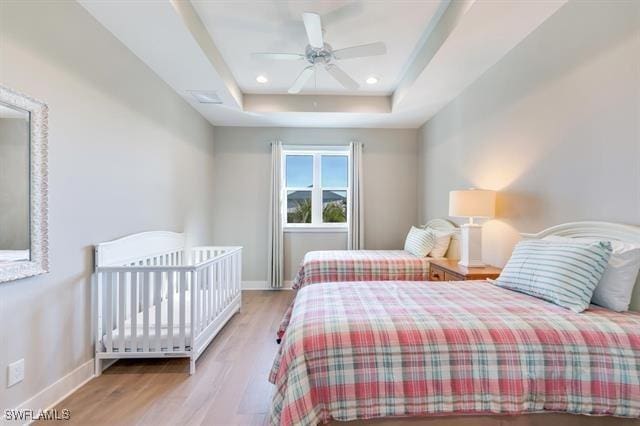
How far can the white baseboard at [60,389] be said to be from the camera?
5.92 feet

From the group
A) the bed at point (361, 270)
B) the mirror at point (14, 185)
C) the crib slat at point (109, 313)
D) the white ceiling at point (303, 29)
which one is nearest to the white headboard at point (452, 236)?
the bed at point (361, 270)

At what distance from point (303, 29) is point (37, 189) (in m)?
2.24

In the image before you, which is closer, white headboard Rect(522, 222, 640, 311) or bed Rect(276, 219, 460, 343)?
white headboard Rect(522, 222, 640, 311)

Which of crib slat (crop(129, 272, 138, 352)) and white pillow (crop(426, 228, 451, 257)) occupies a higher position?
white pillow (crop(426, 228, 451, 257))

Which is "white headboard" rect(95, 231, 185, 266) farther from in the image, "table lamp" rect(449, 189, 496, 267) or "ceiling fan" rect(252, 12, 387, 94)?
"table lamp" rect(449, 189, 496, 267)

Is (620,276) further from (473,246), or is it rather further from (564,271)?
(473,246)

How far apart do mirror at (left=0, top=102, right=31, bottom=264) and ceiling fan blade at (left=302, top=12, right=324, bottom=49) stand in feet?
5.68

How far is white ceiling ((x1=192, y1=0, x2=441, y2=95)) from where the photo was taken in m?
2.41

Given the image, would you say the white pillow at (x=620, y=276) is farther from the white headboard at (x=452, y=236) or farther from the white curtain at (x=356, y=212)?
the white curtain at (x=356, y=212)

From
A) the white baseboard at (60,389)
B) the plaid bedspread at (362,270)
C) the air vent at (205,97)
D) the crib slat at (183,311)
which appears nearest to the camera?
the white baseboard at (60,389)

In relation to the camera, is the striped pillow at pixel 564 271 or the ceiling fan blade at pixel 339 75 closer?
the striped pillow at pixel 564 271

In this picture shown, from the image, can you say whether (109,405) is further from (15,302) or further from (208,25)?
(208,25)

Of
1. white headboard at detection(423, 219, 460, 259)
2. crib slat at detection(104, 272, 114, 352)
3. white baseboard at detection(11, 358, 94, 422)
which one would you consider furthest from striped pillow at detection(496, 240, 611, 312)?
white baseboard at detection(11, 358, 94, 422)

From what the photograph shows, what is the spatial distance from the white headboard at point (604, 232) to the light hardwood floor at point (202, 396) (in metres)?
0.65
